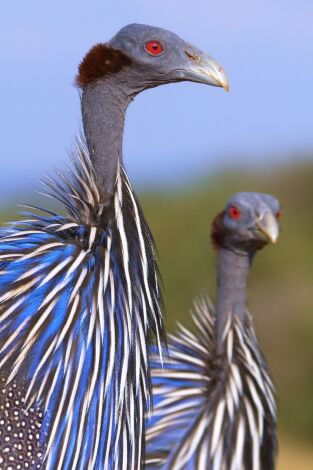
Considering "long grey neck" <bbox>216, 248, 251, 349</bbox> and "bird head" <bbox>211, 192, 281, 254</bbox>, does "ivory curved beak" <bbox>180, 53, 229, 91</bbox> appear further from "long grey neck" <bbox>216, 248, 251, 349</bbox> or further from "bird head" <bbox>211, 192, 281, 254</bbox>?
"long grey neck" <bbox>216, 248, 251, 349</bbox>

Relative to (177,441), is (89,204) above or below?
above

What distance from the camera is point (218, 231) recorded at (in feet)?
21.5

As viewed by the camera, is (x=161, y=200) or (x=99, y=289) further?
(x=161, y=200)

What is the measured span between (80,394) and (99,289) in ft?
1.21

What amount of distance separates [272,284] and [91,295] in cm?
1339

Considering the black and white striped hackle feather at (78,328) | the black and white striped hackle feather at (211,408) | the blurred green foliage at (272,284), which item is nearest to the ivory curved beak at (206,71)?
the black and white striped hackle feather at (78,328)

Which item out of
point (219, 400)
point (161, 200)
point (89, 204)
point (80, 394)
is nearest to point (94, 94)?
point (89, 204)

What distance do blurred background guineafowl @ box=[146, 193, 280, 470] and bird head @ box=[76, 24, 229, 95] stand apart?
64.4 inches

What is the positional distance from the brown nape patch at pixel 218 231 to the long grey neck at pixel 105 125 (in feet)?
6.44

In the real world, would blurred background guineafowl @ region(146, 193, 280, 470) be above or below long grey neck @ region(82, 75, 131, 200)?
below

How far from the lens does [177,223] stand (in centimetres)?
1856

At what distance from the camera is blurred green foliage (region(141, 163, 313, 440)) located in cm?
1605

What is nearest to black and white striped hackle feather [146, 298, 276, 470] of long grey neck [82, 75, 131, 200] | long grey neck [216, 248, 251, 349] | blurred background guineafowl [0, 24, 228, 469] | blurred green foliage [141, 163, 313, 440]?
long grey neck [216, 248, 251, 349]

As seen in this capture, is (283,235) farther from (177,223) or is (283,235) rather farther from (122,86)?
(122,86)
